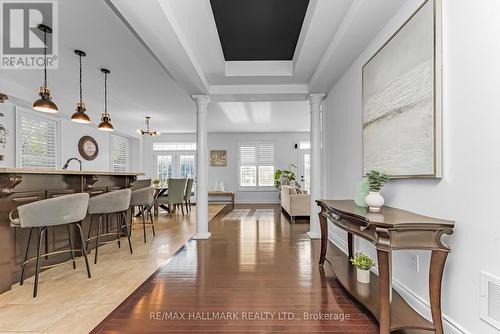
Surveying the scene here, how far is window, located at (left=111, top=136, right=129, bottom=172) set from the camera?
837 cm

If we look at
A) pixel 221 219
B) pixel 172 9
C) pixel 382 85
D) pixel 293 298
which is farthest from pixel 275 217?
pixel 172 9

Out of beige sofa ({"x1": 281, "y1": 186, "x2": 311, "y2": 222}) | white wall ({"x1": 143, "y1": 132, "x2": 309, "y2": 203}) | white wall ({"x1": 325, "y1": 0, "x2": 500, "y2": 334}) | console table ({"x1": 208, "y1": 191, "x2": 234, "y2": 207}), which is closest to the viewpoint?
white wall ({"x1": 325, "y1": 0, "x2": 500, "y2": 334})

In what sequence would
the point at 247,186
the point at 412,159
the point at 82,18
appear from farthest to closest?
the point at 247,186 < the point at 82,18 < the point at 412,159

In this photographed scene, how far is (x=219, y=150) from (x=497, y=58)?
874cm

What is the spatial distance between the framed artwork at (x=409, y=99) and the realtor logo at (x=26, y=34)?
3.29 metres

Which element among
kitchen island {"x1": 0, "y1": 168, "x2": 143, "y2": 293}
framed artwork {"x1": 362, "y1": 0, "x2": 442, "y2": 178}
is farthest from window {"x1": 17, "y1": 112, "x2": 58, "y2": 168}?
framed artwork {"x1": 362, "y1": 0, "x2": 442, "y2": 178}

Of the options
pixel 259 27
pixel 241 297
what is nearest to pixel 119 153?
pixel 259 27

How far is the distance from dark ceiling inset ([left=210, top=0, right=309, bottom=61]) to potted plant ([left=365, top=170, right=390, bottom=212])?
6.17 ft

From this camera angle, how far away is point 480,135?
1.33 meters

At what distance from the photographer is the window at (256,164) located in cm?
951

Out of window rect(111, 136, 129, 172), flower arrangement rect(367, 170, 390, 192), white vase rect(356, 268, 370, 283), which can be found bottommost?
white vase rect(356, 268, 370, 283)

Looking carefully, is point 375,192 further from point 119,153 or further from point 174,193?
point 119,153

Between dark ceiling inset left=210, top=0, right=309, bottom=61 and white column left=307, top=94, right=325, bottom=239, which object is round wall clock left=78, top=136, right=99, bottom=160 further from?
white column left=307, top=94, right=325, bottom=239

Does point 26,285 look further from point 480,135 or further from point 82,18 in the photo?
point 480,135
